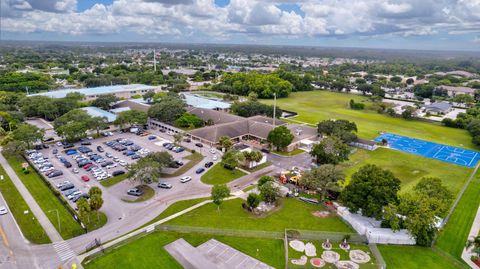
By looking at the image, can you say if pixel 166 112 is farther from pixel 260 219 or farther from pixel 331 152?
pixel 260 219

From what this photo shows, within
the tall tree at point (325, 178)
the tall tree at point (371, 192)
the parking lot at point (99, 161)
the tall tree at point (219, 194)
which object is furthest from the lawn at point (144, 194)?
the tall tree at point (371, 192)

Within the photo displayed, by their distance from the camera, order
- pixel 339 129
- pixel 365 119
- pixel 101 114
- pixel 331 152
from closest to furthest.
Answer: pixel 331 152, pixel 339 129, pixel 101 114, pixel 365 119

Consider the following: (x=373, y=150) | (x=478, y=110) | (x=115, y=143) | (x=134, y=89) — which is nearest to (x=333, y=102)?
(x=478, y=110)

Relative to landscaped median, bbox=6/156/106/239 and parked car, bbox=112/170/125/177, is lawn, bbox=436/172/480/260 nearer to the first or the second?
landscaped median, bbox=6/156/106/239

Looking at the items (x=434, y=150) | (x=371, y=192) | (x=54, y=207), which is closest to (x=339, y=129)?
(x=434, y=150)

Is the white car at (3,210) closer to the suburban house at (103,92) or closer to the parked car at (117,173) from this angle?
the parked car at (117,173)

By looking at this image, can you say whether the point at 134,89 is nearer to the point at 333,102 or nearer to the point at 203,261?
the point at 333,102

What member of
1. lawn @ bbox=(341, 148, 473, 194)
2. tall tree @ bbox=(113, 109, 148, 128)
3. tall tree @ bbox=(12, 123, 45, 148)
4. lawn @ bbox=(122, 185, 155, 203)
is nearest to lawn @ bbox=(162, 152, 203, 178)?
lawn @ bbox=(122, 185, 155, 203)
